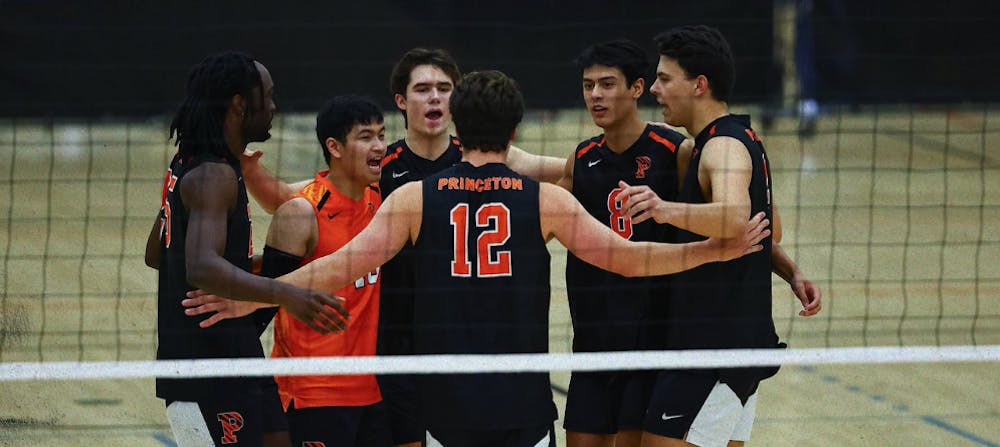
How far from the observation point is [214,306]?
4.24 meters

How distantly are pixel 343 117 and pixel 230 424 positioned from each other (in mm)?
1314

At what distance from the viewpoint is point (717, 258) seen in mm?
4352

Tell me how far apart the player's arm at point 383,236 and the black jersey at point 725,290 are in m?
1.13

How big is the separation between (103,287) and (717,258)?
735cm

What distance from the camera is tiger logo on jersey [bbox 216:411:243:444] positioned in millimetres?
4305

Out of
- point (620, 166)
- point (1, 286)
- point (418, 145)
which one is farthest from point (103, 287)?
point (620, 166)

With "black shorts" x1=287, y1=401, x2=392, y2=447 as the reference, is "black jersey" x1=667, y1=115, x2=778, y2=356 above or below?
above

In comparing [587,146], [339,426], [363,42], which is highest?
[363,42]

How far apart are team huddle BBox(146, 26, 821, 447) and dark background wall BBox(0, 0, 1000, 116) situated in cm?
959

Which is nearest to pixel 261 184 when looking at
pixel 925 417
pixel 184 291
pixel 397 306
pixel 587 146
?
pixel 397 306

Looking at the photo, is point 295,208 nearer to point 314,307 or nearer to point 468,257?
point 314,307

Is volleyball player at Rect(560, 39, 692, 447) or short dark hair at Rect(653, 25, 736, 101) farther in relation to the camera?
volleyball player at Rect(560, 39, 692, 447)

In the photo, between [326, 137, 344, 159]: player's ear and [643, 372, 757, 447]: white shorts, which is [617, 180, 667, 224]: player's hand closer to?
[643, 372, 757, 447]: white shorts

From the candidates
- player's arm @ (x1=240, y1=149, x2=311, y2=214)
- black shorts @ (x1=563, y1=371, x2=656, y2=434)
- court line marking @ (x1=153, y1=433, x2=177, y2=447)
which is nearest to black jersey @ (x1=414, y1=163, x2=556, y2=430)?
black shorts @ (x1=563, y1=371, x2=656, y2=434)
